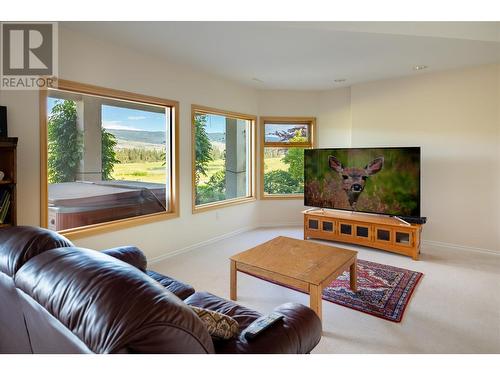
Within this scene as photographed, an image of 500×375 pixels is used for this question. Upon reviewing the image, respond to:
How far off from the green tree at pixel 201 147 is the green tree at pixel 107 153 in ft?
4.04

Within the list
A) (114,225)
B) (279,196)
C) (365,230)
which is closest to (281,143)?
(279,196)

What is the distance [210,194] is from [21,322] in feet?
11.7

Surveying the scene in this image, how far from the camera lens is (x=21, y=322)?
1184 mm

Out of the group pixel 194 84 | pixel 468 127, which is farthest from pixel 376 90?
pixel 194 84

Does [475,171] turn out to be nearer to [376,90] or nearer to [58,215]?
[376,90]

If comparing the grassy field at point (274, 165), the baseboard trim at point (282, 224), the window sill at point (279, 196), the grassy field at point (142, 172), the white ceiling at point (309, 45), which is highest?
the white ceiling at point (309, 45)

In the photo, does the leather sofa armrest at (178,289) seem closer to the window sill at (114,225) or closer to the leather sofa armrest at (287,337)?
the leather sofa armrest at (287,337)

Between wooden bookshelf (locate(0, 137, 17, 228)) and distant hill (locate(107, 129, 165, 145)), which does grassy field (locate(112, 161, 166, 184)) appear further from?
wooden bookshelf (locate(0, 137, 17, 228))

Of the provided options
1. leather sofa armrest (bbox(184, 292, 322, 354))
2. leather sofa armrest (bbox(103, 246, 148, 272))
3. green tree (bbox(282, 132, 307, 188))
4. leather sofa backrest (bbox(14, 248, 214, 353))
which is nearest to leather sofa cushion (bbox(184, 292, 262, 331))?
leather sofa armrest (bbox(184, 292, 322, 354))

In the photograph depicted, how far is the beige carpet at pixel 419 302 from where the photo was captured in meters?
2.07

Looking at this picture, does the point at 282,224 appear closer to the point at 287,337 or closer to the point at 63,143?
the point at 63,143

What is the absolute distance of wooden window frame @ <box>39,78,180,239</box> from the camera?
276 cm

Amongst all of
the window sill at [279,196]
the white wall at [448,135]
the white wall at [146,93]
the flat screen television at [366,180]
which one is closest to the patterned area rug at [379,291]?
the flat screen television at [366,180]

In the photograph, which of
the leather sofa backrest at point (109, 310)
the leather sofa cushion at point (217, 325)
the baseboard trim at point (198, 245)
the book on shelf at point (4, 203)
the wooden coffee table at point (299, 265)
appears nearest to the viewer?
the leather sofa backrest at point (109, 310)
